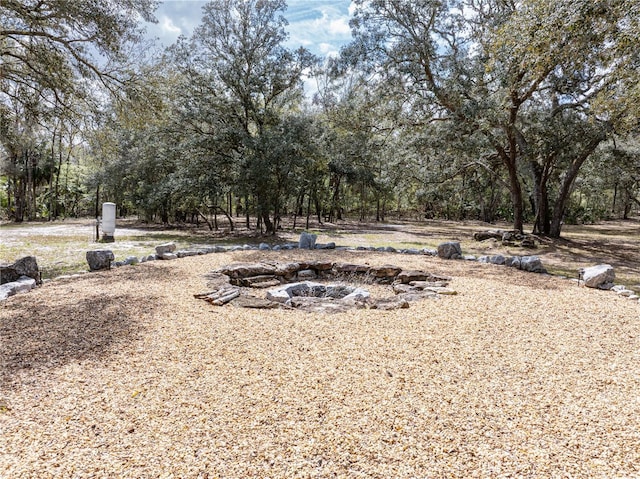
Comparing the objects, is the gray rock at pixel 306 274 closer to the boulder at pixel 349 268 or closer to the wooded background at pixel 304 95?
the boulder at pixel 349 268

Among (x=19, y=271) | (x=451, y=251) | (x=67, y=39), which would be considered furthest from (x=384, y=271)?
(x=67, y=39)

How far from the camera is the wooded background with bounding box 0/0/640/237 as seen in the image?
20.6ft

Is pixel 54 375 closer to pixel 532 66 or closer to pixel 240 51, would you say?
pixel 532 66

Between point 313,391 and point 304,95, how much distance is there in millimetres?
12994

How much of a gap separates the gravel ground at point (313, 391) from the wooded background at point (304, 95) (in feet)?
14.2

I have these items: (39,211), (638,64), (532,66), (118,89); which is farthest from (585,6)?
(39,211)

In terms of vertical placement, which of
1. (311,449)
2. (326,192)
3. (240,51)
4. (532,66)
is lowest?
(311,449)

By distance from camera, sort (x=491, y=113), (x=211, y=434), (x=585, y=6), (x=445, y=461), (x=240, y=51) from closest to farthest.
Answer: (x=445, y=461)
(x=211, y=434)
(x=585, y=6)
(x=491, y=113)
(x=240, y=51)

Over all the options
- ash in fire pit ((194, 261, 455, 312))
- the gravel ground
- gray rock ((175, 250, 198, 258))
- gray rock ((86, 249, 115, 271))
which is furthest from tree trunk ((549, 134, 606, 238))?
gray rock ((86, 249, 115, 271))

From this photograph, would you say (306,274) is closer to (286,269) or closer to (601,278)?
(286,269)

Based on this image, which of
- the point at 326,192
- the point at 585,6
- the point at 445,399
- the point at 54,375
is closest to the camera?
the point at 445,399

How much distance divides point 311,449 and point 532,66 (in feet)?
23.9

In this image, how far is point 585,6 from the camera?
479cm

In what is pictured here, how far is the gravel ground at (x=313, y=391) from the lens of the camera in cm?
186
